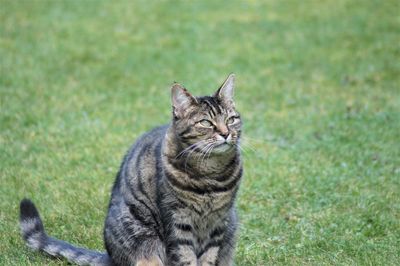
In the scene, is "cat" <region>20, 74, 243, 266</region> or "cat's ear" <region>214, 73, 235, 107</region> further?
"cat's ear" <region>214, 73, 235, 107</region>

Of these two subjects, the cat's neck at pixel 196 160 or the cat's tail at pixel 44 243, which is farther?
the cat's tail at pixel 44 243

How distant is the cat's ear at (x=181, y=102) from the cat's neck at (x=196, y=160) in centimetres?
16

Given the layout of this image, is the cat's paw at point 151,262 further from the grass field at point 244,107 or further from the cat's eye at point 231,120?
the cat's eye at point 231,120

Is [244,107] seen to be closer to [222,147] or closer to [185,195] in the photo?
[222,147]

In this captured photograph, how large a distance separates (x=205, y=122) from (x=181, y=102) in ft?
0.71

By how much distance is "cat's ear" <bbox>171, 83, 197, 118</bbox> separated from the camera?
476 centimetres

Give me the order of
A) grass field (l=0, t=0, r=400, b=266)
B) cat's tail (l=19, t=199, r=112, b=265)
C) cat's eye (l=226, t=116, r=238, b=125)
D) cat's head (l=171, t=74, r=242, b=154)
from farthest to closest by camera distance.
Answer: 1. grass field (l=0, t=0, r=400, b=266)
2. cat's tail (l=19, t=199, r=112, b=265)
3. cat's eye (l=226, t=116, r=238, b=125)
4. cat's head (l=171, t=74, r=242, b=154)

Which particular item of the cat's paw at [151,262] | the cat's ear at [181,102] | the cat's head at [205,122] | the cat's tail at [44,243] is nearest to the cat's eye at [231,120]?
the cat's head at [205,122]

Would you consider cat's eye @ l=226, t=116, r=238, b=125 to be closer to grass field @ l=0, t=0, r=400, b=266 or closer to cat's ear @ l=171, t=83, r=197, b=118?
cat's ear @ l=171, t=83, r=197, b=118

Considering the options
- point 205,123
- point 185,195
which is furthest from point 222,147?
point 185,195

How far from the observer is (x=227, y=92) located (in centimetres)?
494

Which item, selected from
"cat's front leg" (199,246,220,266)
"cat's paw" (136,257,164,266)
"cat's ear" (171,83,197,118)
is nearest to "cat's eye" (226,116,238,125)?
"cat's ear" (171,83,197,118)

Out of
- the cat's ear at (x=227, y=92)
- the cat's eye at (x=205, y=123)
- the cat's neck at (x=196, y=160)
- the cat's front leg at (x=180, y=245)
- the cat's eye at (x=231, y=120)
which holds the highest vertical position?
the cat's ear at (x=227, y=92)

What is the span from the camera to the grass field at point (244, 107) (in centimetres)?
593
